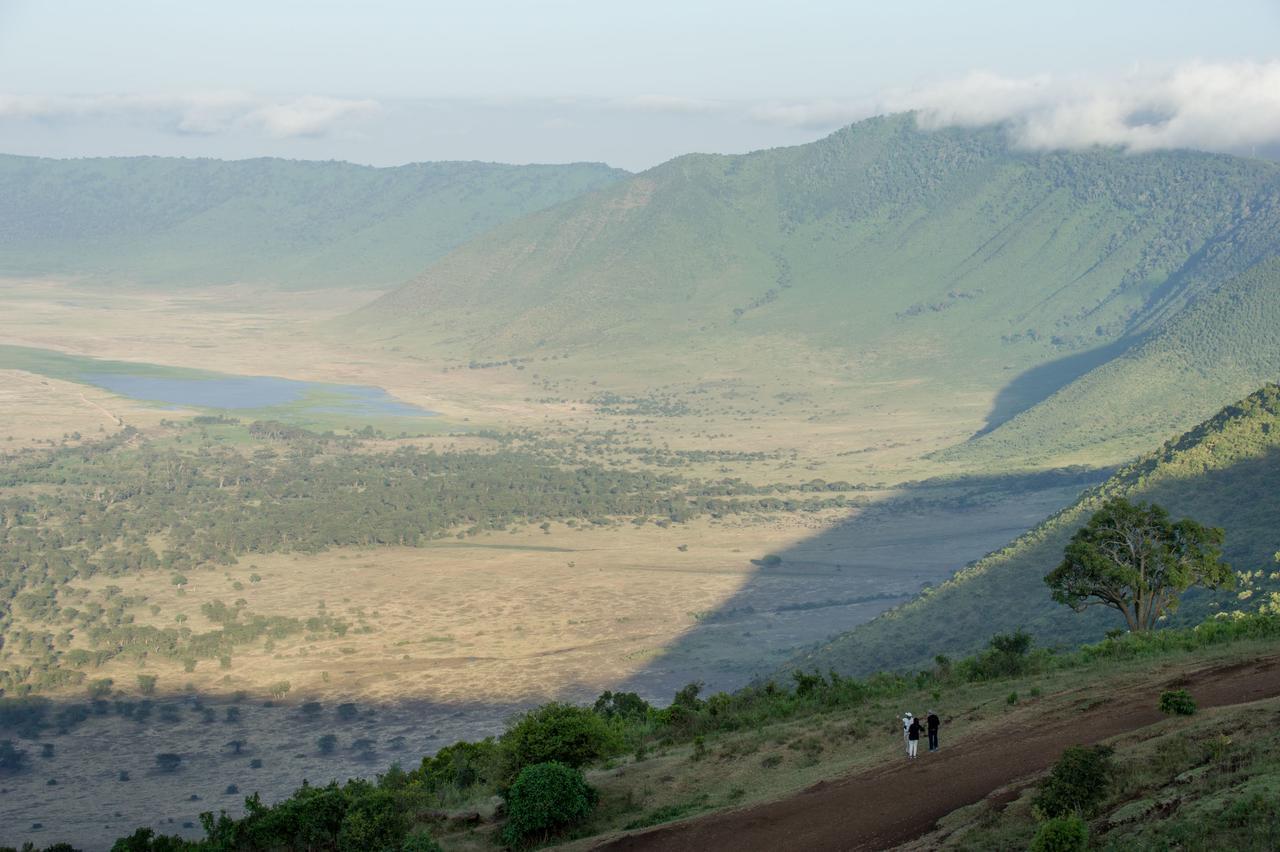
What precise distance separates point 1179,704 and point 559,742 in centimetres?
1536

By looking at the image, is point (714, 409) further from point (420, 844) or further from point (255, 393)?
point (420, 844)

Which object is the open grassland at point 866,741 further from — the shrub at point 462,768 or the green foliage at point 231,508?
the green foliage at point 231,508

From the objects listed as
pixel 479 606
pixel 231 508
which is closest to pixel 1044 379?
pixel 231 508

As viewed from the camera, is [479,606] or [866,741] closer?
[866,741]

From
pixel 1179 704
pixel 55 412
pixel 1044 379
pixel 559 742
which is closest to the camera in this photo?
pixel 1179 704

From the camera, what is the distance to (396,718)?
5959 cm

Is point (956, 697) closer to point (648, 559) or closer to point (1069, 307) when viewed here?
point (648, 559)

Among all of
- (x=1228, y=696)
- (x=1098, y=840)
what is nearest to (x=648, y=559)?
(x=1228, y=696)

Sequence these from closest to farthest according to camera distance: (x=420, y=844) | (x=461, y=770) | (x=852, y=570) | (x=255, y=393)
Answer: (x=420, y=844), (x=461, y=770), (x=852, y=570), (x=255, y=393)

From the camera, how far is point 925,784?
89.0ft

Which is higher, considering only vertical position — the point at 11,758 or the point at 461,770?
the point at 11,758

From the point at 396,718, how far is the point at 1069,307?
513 ft

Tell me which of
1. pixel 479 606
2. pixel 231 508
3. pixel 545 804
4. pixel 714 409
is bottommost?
pixel 545 804

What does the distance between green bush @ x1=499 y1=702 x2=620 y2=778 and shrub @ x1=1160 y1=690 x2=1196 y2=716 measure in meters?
14.6
